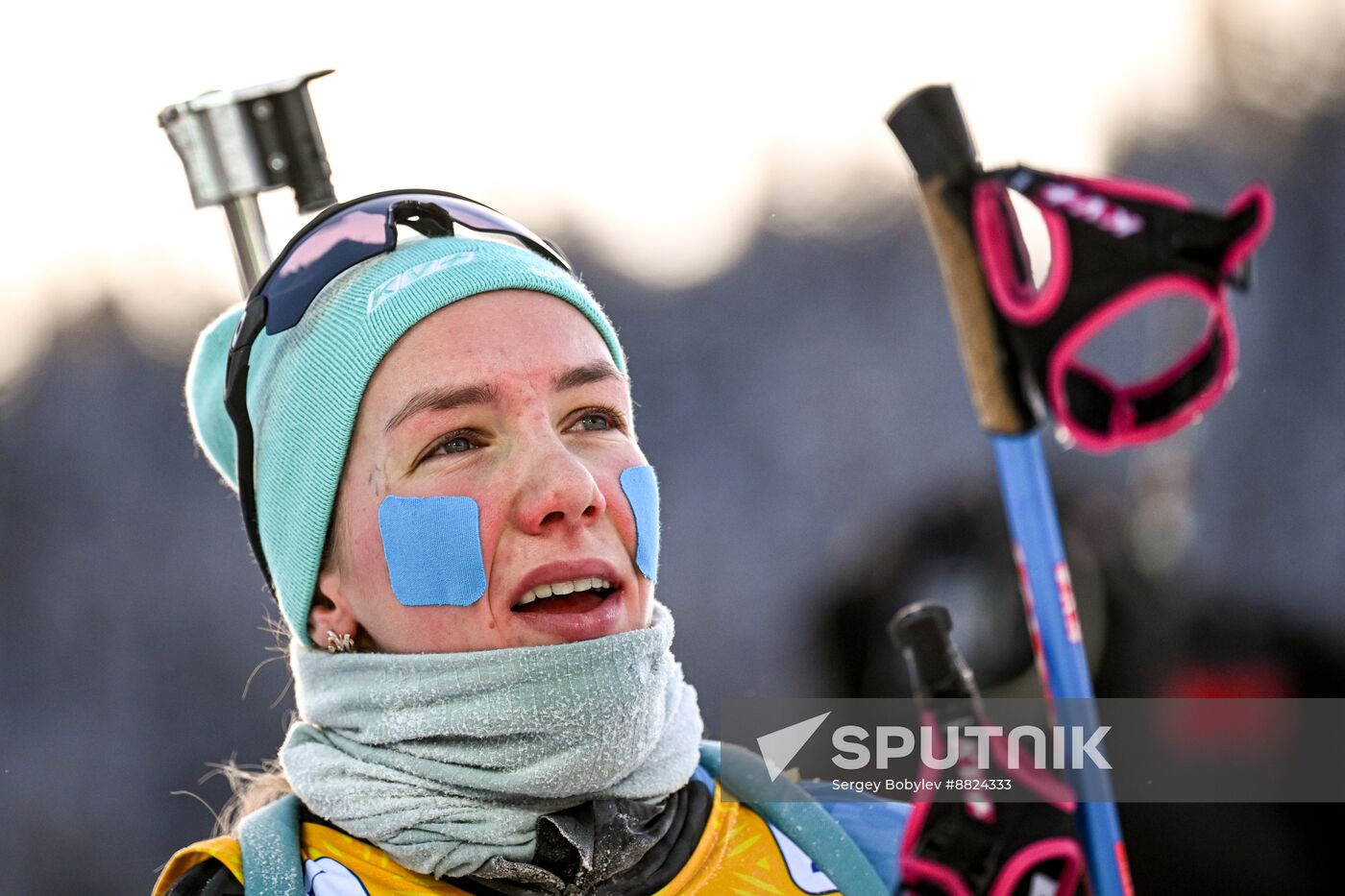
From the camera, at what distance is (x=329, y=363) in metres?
1.97

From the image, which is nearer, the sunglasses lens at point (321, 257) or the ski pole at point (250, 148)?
the sunglasses lens at point (321, 257)

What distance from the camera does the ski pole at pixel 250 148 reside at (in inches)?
91.7

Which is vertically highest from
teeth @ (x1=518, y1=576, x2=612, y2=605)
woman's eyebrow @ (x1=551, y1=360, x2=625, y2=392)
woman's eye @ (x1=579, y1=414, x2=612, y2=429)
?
woman's eyebrow @ (x1=551, y1=360, x2=625, y2=392)

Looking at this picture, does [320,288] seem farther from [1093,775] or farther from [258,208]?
[1093,775]

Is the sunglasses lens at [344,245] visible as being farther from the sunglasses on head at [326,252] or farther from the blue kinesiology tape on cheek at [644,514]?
the blue kinesiology tape on cheek at [644,514]

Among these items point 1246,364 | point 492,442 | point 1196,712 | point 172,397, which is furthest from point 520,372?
point 172,397

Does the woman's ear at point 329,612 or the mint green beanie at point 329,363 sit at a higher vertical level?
the mint green beanie at point 329,363

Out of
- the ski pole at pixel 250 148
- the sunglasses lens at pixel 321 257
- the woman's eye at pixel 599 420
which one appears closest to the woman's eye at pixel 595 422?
the woman's eye at pixel 599 420

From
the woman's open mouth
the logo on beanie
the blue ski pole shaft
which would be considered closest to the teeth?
the woman's open mouth

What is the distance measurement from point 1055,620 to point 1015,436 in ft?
0.56

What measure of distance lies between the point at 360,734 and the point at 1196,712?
4.08 metres

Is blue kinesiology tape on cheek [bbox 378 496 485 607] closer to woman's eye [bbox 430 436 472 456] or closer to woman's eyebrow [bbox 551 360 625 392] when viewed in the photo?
woman's eye [bbox 430 436 472 456]

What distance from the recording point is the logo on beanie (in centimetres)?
197

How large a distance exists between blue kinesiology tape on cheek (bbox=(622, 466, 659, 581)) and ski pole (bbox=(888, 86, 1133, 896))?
2.00 feet
